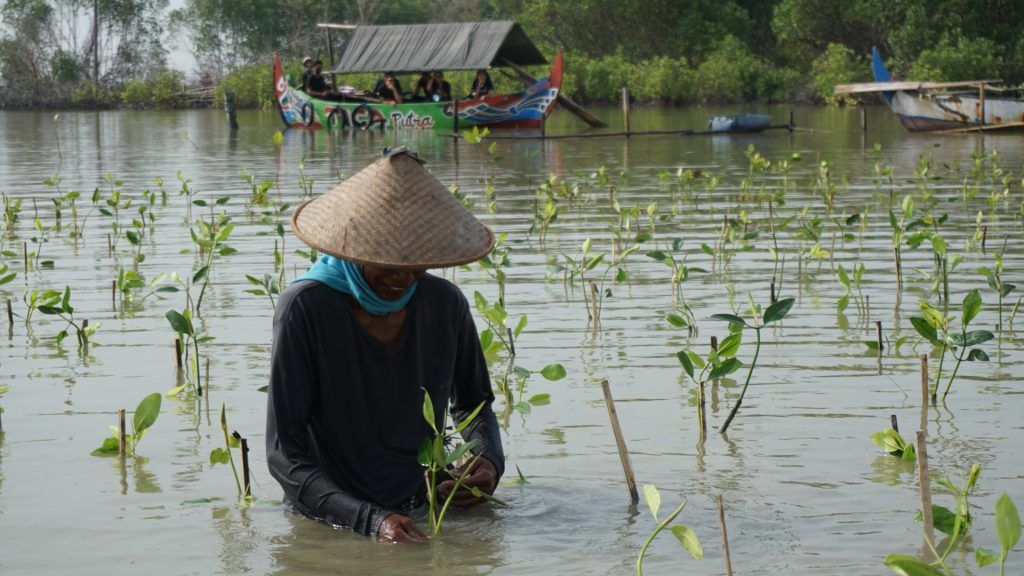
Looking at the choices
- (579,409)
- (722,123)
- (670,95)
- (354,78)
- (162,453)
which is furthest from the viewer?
(354,78)

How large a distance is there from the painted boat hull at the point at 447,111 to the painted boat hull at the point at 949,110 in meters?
5.58

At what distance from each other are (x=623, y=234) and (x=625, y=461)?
5.12 meters

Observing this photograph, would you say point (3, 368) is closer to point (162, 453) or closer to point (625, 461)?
point (162, 453)

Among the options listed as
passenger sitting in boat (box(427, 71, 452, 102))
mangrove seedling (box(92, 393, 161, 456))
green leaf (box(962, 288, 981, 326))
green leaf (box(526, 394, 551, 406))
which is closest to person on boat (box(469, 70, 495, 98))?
passenger sitting in boat (box(427, 71, 452, 102))

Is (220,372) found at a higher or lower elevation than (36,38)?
lower

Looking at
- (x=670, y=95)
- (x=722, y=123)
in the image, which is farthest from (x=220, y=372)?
(x=670, y=95)

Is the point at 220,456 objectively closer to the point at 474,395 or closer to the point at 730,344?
the point at 474,395

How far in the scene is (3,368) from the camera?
16.4 ft

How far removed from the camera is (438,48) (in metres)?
23.4

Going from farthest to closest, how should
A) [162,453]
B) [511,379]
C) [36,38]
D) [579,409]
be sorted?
[36,38] → [511,379] → [579,409] → [162,453]

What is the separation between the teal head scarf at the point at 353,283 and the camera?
9.43 ft

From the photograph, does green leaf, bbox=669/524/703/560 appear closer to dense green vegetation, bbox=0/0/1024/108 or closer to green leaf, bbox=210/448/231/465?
green leaf, bbox=210/448/231/465

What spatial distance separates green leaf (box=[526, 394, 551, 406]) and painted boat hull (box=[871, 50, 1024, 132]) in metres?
16.0

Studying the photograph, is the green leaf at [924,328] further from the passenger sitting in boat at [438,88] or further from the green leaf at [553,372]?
the passenger sitting in boat at [438,88]
